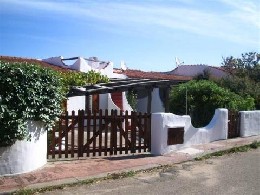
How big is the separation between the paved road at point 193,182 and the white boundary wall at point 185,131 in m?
1.01

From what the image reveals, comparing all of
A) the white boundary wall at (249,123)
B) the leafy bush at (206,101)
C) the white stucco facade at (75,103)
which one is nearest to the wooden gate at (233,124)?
the white boundary wall at (249,123)

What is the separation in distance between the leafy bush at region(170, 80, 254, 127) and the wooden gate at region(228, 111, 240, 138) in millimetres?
789

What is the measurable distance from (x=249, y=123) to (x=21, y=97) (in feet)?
30.2

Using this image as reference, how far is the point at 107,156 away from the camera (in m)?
8.89

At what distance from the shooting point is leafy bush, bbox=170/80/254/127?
13.9 m

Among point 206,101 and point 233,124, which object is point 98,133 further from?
point 206,101

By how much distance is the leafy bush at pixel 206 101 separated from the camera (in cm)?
1394

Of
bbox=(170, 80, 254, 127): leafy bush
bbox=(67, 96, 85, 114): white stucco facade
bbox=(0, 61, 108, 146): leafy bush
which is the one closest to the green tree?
bbox=(170, 80, 254, 127): leafy bush

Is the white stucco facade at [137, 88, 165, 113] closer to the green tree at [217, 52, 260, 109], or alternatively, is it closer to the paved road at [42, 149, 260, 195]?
the green tree at [217, 52, 260, 109]

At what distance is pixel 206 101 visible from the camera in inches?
559

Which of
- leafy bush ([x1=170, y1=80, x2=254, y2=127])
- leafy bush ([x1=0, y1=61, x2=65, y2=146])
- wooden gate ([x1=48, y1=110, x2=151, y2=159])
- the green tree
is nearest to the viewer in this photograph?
leafy bush ([x1=0, y1=61, x2=65, y2=146])

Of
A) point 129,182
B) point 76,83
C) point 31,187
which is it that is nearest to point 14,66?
point 31,187

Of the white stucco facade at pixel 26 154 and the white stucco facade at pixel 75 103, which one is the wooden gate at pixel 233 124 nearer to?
the white stucco facade at pixel 75 103

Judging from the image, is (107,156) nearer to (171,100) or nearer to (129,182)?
(129,182)
